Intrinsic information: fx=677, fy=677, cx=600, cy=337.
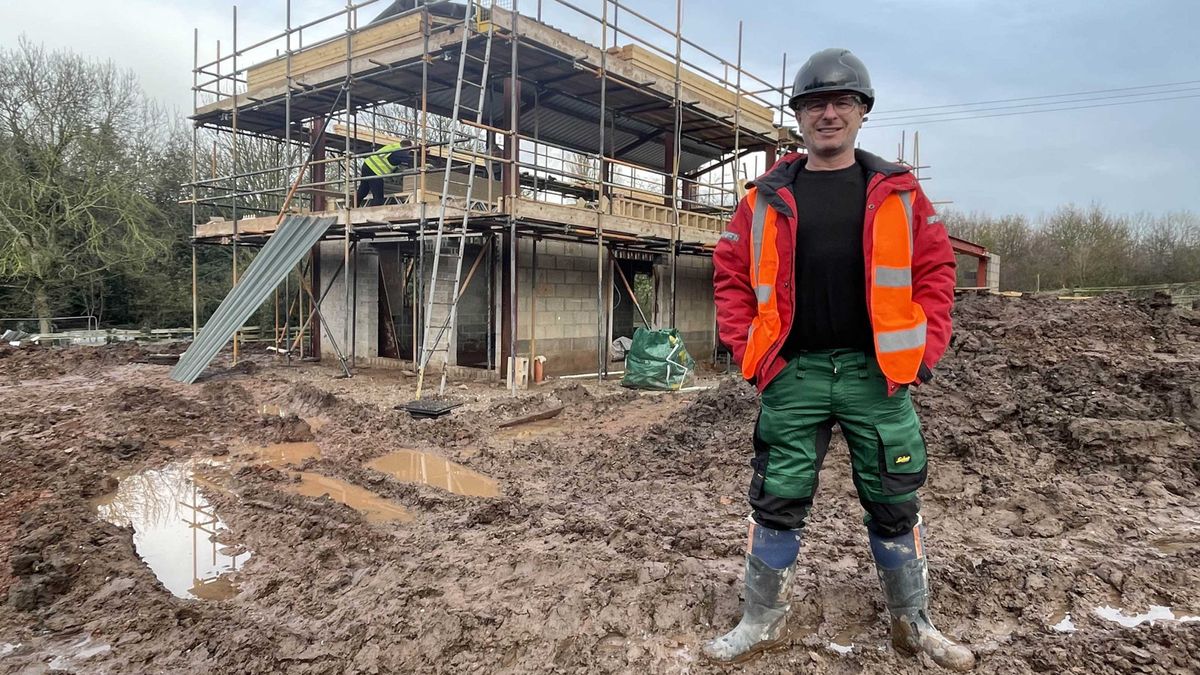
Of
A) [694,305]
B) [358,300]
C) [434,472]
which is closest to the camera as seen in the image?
[434,472]

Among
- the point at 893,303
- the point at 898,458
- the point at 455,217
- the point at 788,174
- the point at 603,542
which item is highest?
the point at 455,217

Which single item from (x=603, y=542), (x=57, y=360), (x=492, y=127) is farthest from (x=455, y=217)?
(x=57, y=360)

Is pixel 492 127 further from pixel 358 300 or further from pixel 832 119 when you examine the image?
pixel 832 119

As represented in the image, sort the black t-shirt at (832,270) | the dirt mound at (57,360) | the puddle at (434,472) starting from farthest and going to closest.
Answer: the dirt mound at (57,360) → the puddle at (434,472) → the black t-shirt at (832,270)

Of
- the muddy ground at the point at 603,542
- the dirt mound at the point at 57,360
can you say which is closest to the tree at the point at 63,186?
the dirt mound at the point at 57,360

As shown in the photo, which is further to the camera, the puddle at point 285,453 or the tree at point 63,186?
the tree at point 63,186

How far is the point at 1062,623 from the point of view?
2.84m

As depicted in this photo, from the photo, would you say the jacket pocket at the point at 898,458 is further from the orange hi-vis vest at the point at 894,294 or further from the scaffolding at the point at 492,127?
the scaffolding at the point at 492,127

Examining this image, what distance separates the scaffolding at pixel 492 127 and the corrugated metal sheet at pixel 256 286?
1.66 feet

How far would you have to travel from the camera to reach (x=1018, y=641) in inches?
103

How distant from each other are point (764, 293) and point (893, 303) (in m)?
0.45

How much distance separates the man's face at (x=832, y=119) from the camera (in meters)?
2.47

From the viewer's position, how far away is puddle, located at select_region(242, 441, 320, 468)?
6324 millimetres

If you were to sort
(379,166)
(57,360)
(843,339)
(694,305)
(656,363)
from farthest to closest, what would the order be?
(694,305) → (57,360) → (379,166) → (656,363) → (843,339)
